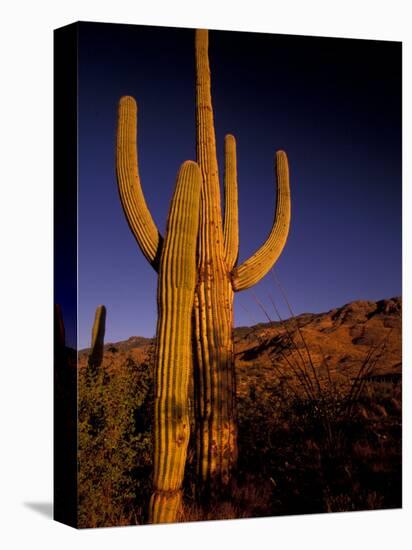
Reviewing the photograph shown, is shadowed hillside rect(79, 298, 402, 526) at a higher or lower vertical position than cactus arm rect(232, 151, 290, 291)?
lower

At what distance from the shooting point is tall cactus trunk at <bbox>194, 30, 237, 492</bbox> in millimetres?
12734

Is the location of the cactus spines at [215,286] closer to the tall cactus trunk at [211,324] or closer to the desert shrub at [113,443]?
the tall cactus trunk at [211,324]

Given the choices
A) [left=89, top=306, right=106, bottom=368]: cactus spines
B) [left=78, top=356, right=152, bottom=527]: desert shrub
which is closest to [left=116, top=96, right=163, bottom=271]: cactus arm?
[left=89, top=306, right=106, bottom=368]: cactus spines

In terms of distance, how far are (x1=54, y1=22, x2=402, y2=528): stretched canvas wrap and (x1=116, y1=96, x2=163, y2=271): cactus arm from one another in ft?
0.06

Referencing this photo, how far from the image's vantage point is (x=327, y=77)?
13562mm

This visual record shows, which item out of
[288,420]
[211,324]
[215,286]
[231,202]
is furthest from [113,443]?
[231,202]

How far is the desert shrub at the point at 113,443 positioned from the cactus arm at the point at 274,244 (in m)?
1.23

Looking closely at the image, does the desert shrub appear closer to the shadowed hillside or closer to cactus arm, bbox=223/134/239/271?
the shadowed hillside

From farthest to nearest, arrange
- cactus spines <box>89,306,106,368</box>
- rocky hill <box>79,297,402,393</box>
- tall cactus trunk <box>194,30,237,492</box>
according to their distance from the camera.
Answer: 1. rocky hill <box>79,297,402,393</box>
2. tall cactus trunk <box>194,30,237,492</box>
3. cactus spines <box>89,306,106,368</box>

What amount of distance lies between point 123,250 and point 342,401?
8.41 ft

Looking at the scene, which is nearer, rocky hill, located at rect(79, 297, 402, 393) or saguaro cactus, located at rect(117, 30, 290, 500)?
saguaro cactus, located at rect(117, 30, 290, 500)

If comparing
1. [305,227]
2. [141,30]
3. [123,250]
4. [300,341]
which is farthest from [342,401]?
[141,30]

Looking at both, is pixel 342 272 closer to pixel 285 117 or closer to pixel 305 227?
pixel 305 227

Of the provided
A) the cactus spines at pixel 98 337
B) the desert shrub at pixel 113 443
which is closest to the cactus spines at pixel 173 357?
the desert shrub at pixel 113 443
